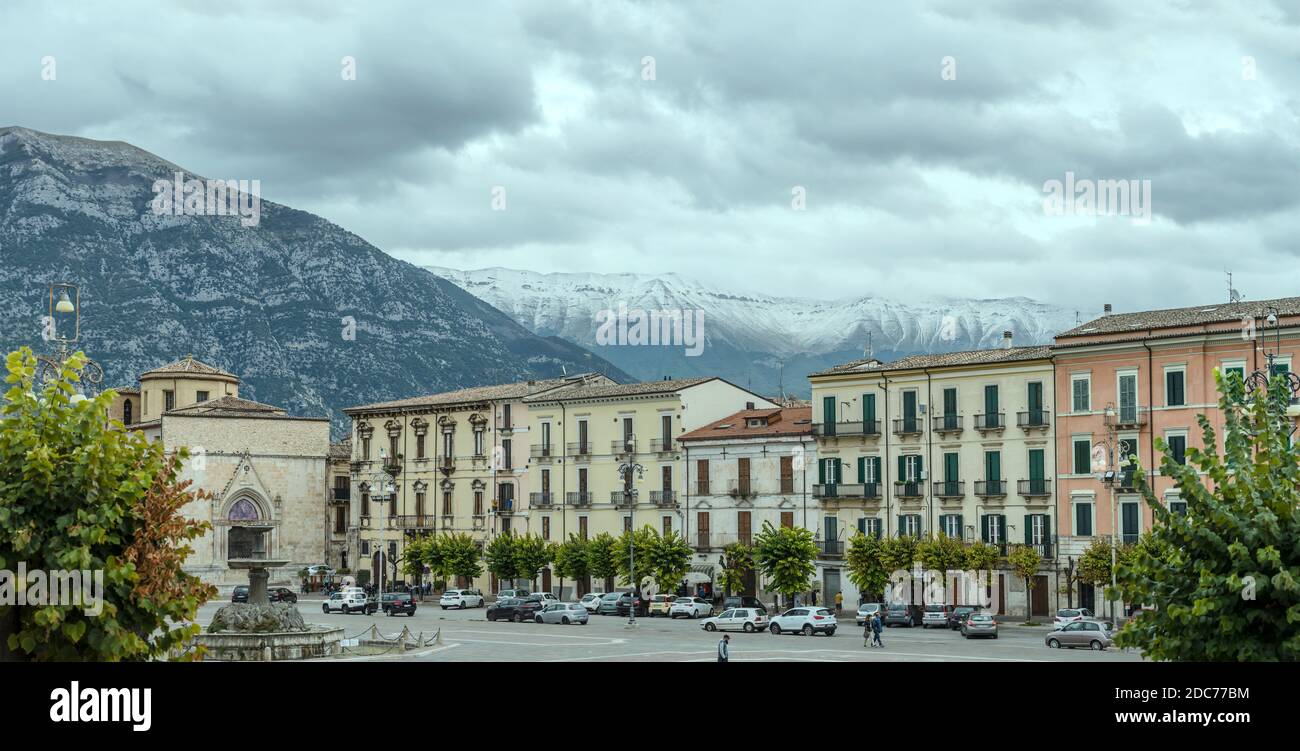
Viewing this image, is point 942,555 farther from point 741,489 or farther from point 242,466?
point 242,466

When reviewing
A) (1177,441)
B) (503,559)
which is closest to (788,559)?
(1177,441)

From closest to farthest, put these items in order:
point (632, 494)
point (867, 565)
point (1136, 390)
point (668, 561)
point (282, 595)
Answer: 1. point (1136, 390)
2. point (867, 565)
3. point (668, 561)
4. point (632, 494)
5. point (282, 595)

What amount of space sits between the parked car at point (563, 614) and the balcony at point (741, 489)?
1550 cm

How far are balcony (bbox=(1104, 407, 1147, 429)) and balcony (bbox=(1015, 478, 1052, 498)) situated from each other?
3991mm

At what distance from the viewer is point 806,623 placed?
2271 inches

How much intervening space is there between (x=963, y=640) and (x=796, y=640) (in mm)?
5945

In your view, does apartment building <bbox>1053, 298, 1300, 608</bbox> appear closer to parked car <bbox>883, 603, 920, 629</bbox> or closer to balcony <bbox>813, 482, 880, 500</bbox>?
parked car <bbox>883, 603, 920, 629</bbox>

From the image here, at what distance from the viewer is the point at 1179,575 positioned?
16.4 metres

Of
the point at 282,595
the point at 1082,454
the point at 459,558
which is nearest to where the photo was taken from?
the point at 1082,454

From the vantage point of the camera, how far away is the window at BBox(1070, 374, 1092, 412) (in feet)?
218

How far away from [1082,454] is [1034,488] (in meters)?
2.62

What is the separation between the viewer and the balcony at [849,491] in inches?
2904

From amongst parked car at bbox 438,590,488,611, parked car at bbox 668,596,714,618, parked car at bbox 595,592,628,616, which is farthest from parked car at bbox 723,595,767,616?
parked car at bbox 438,590,488,611
